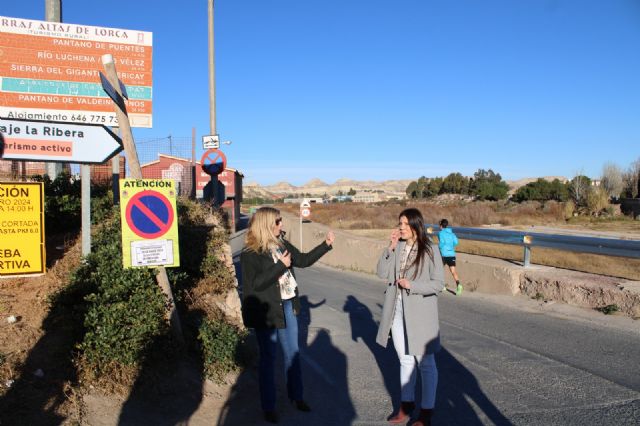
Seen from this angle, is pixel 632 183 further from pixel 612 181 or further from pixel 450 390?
pixel 450 390

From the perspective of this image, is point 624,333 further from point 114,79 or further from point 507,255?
point 507,255

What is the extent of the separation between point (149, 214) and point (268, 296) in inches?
60.8

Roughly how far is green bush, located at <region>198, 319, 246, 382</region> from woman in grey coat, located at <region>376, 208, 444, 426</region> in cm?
164

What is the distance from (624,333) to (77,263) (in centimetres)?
734

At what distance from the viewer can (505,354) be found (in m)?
6.99

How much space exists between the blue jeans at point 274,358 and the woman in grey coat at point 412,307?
2.55ft

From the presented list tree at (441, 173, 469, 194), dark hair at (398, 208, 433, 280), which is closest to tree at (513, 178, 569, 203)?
tree at (441, 173, 469, 194)

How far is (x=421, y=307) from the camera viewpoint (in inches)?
187

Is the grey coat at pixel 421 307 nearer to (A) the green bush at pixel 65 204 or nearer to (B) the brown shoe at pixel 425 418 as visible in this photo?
(B) the brown shoe at pixel 425 418

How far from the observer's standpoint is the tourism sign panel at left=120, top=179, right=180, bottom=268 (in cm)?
538

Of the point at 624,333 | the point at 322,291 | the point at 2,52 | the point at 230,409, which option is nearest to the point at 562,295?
the point at 624,333

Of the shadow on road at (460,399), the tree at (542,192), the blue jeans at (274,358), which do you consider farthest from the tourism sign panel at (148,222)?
the tree at (542,192)

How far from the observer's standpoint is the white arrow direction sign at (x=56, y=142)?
225 inches

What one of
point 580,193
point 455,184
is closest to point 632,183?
point 580,193
